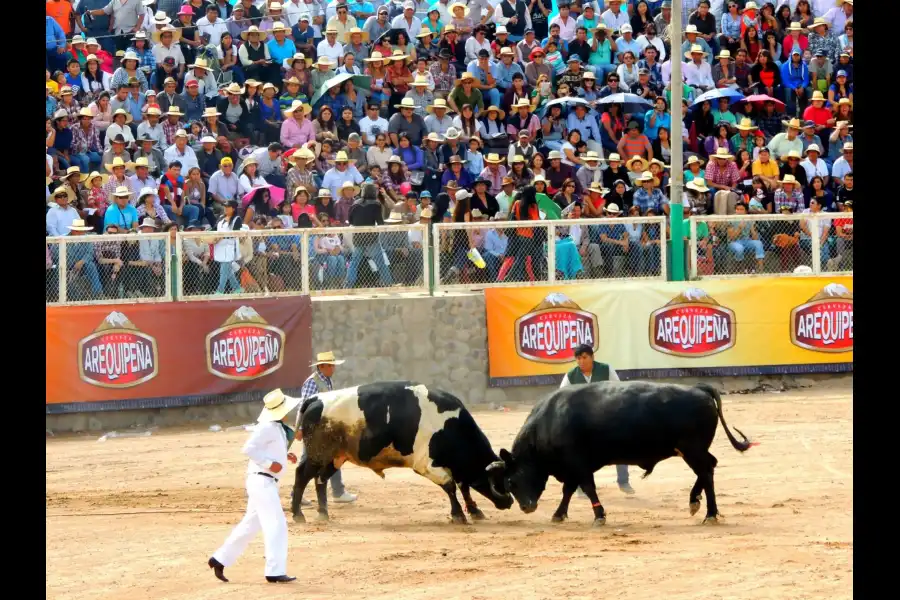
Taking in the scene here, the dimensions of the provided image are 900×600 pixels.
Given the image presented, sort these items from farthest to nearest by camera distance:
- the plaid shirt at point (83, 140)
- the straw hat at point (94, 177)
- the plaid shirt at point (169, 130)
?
the plaid shirt at point (169, 130) → the plaid shirt at point (83, 140) → the straw hat at point (94, 177)

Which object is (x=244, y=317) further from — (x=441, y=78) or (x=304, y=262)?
(x=441, y=78)

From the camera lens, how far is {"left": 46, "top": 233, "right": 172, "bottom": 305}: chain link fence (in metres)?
20.1

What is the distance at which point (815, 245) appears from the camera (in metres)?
22.1

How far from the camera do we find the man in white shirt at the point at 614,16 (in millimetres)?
27078

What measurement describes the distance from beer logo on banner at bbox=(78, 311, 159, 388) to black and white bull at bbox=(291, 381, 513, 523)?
20.5ft

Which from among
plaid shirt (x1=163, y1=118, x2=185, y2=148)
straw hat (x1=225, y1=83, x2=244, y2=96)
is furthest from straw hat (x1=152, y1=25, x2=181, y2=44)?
plaid shirt (x1=163, y1=118, x2=185, y2=148)

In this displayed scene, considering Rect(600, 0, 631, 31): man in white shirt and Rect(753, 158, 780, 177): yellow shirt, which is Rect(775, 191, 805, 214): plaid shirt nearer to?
Rect(753, 158, 780, 177): yellow shirt

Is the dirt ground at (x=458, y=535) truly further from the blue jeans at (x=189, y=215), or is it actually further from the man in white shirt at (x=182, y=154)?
the man in white shirt at (x=182, y=154)

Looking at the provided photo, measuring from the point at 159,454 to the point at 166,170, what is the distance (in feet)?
17.6

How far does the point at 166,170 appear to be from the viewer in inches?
888

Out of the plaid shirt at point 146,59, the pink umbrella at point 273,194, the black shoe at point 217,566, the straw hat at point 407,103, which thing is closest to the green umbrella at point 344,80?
the straw hat at point 407,103

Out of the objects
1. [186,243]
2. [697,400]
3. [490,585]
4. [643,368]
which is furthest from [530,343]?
[490,585]

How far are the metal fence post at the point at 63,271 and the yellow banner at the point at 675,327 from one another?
19.2 ft

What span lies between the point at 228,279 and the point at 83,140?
12.8 feet
